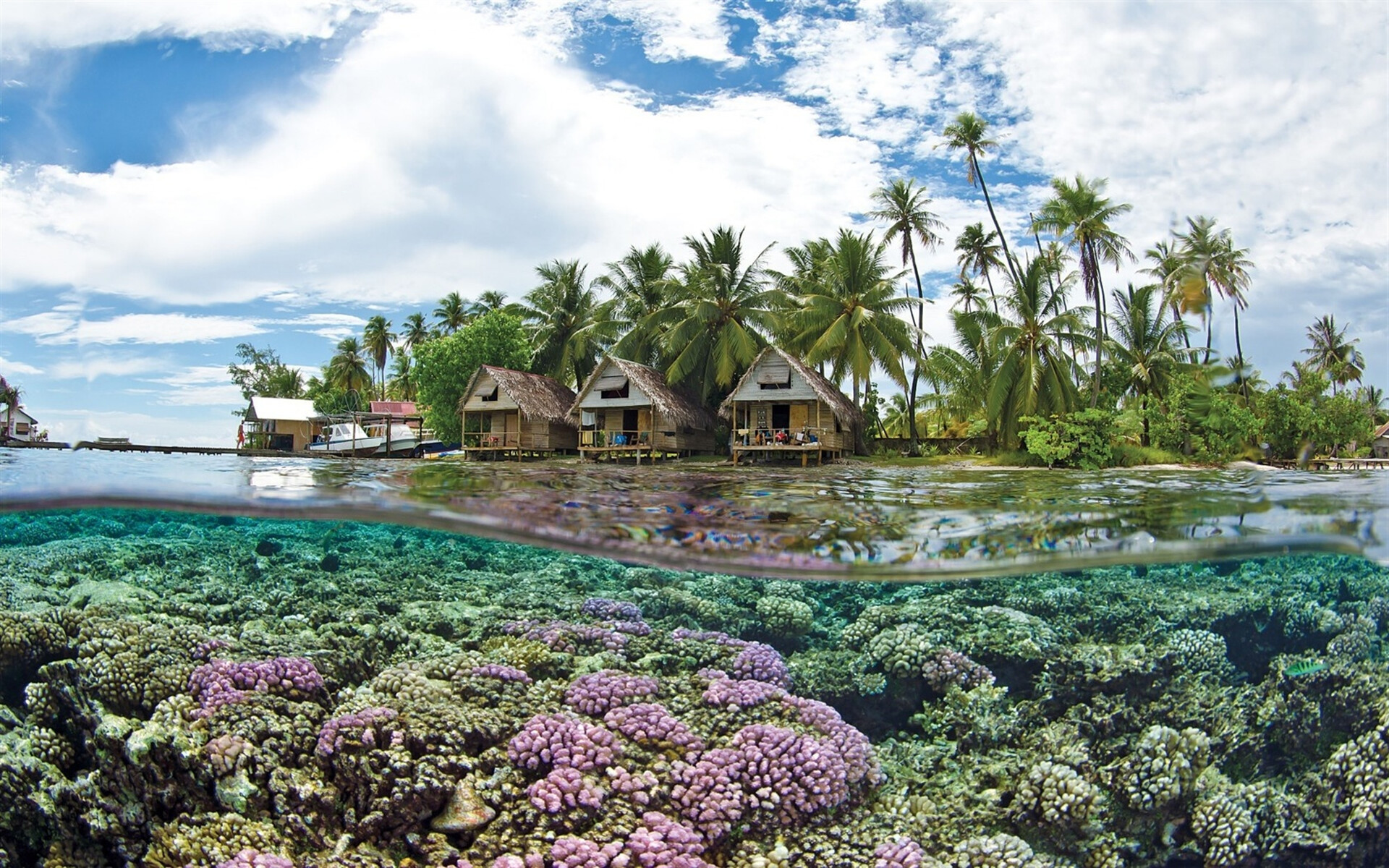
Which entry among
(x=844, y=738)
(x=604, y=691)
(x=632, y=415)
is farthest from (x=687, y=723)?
(x=632, y=415)

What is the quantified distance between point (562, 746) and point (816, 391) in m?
19.5

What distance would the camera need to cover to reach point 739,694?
676 cm

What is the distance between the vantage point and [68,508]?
9023mm

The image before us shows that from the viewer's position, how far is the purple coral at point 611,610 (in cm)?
842

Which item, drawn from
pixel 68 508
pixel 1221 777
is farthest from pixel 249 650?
pixel 1221 777

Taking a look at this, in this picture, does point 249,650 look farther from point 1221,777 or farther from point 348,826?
point 1221,777

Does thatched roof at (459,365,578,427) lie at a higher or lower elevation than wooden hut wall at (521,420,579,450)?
higher

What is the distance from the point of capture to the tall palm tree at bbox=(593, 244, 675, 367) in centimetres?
2894

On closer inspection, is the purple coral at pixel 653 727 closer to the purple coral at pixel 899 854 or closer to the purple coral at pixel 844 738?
the purple coral at pixel 844 738

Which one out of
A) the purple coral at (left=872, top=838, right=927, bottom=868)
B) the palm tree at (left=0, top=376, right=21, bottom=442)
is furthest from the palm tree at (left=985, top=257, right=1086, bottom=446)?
the palm tree at (left=0, top=376, right=21, bottom=442)

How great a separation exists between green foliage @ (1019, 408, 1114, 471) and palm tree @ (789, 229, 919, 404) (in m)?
5.54

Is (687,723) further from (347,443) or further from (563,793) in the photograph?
(347,443)

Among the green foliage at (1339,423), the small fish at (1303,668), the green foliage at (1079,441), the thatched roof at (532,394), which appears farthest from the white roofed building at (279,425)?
the green foliage at (1339,423)

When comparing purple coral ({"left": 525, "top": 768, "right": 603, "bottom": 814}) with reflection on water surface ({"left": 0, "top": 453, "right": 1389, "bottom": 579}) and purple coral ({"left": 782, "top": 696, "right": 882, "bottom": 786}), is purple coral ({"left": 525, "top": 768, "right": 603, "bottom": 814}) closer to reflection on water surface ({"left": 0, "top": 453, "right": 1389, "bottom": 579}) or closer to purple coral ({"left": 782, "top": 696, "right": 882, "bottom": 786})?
purple coral ({"left": 782, "top": 696, "right": 882, "bottom": 786})
